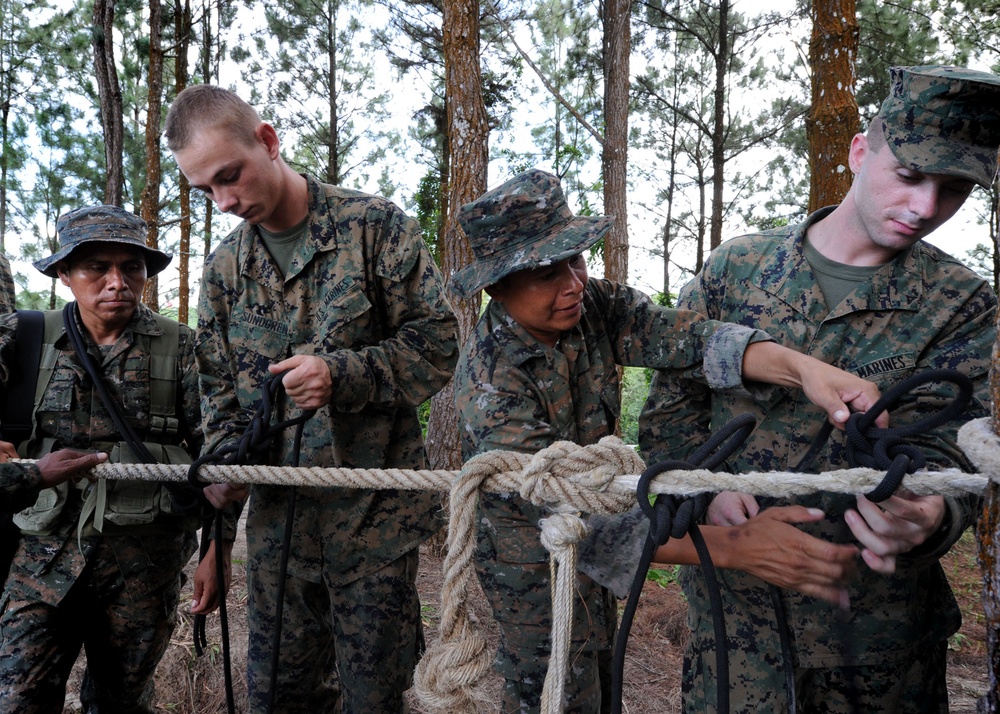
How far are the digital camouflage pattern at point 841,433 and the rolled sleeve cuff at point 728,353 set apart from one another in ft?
0.42

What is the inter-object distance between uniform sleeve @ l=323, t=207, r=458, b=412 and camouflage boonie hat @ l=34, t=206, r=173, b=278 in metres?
1.01

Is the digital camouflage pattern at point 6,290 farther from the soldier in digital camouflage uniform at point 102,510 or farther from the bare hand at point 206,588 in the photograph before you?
the bare hand at point 206,588

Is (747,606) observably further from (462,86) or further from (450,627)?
(462,86)

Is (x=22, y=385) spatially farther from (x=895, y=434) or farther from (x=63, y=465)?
(x=895, y=434)

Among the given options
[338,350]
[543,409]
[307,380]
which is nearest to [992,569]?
[543,409]

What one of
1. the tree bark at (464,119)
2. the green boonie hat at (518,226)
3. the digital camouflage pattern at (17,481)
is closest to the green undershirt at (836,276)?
the green boonie hat at (518,226)

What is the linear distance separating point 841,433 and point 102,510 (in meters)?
2.32

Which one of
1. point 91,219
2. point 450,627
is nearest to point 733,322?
point 450,627

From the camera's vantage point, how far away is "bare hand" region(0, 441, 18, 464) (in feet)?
7.18

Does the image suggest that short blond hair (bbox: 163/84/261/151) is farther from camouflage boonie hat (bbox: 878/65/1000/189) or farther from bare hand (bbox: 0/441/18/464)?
camouflage boonie hat (bbox: 878/65/1000/189)

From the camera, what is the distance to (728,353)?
1.63m

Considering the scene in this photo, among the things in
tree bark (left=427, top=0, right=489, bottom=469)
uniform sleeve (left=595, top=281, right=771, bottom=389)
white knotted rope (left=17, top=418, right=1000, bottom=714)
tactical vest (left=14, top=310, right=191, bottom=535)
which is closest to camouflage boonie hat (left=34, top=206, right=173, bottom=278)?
tactical vest (left=14, top=310, right=191, bottom=535)

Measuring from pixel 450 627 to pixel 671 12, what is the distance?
13.3 m

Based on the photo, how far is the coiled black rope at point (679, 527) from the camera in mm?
974
